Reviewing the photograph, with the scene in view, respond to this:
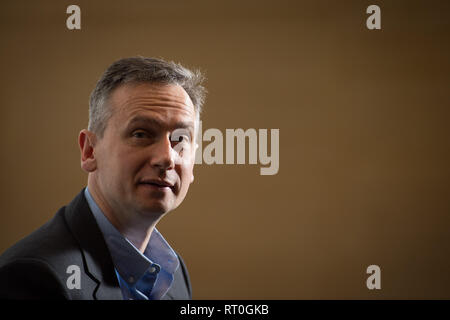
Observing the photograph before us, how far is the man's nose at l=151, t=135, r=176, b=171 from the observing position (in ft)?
3.37

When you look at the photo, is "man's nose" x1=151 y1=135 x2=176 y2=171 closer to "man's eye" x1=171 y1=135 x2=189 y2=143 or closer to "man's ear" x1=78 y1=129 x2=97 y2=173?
"man's eye" x1=171 y1=135 x2=189 y2=143

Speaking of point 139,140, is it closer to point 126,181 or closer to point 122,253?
point 126,181

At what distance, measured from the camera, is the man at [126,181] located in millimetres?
974

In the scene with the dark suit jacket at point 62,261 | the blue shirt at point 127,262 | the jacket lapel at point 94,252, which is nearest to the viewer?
the dark suit jacket at point 62,261

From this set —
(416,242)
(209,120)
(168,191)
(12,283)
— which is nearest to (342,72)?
(209,120)

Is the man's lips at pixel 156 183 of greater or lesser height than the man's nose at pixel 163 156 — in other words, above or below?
Result: below

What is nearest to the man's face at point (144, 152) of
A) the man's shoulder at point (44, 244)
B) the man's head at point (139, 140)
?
the man's head at point (139, 140)

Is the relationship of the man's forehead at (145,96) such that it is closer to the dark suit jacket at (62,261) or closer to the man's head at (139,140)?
the man's head at (139,140)

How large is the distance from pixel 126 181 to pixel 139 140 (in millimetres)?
114

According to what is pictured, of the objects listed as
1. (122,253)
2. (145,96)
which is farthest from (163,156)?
(122,253)

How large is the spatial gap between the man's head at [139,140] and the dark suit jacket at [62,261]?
9cm

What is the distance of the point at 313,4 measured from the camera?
2.42 m

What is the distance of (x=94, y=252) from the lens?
0.99 m
